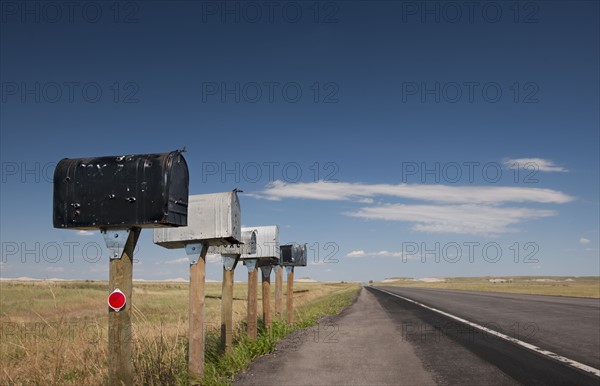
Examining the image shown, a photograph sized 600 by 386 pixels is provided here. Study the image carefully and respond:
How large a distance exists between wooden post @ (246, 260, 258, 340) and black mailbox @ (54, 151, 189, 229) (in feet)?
16.1

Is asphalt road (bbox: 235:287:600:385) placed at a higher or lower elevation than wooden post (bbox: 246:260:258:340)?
lower

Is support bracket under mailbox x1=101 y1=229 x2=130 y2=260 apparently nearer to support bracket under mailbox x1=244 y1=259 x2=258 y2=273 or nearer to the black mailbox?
the black mailbox

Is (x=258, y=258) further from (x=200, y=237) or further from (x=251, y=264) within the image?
(x=200, y=237)

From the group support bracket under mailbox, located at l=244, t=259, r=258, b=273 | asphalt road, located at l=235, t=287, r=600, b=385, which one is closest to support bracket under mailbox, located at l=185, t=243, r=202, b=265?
asphalt road, located at l=235, t=287, r=600, b=385

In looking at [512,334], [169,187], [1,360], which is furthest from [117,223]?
[512,334]

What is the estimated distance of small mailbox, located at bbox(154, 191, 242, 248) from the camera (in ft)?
20.1

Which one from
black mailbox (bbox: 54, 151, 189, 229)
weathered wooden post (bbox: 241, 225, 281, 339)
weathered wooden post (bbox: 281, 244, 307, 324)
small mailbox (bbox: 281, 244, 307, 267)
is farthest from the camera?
small mailbox (bbox: 281, 244, 307, 267)

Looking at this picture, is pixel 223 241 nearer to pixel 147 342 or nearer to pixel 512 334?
pixel 147 342

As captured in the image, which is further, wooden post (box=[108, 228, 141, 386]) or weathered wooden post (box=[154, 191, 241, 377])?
weathered wooden post (box=[154, 191, 241, 377])

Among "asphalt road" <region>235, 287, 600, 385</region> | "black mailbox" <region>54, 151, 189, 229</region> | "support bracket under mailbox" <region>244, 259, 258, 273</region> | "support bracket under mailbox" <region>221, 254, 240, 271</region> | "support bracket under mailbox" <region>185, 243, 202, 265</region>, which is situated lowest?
"asphalt road" <region>235, 287, 600, 385</region>

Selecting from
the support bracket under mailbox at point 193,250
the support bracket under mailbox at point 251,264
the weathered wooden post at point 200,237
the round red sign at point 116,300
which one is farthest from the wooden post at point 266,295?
the round red sign at point 116,300

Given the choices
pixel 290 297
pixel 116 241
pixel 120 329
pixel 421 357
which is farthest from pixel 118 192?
pixel 290 297

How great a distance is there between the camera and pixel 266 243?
10.4 metres

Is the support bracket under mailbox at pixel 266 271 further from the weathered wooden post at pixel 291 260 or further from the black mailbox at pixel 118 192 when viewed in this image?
the black mailbox at pixel 118 192
